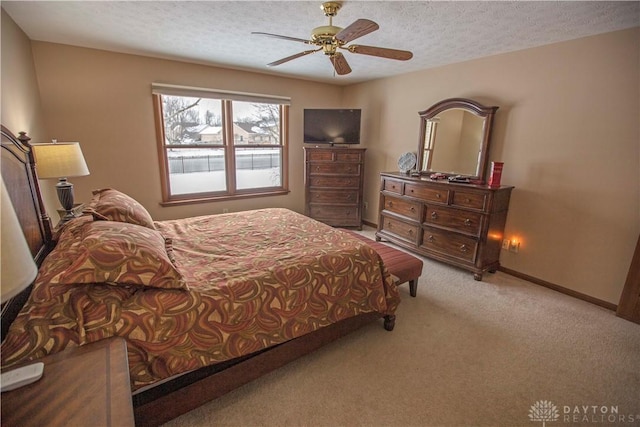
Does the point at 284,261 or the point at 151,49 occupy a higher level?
the point at 151,49

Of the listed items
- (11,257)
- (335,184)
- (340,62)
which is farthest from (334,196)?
(11,257)

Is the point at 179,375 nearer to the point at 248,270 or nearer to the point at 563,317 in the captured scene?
the point at 248,270

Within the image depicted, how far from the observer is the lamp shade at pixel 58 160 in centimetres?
218

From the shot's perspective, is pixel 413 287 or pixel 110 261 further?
pixel 413 287

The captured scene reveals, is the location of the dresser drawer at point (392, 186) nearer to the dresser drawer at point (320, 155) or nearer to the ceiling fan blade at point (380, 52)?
the dresser drawer at point (320, 155)

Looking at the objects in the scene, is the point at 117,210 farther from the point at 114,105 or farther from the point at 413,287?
the point at 413,287

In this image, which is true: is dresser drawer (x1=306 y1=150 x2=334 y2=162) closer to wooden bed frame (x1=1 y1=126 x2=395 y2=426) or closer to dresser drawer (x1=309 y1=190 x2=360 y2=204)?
dresser drawer (x1=309 y1=190 x2=360 y2=204)

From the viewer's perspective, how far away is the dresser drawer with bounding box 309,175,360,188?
4.65 metres

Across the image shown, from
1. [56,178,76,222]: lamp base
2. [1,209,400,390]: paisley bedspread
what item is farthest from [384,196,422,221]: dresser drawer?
[56,178,76,222]: lamp base

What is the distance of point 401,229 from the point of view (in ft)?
12.8

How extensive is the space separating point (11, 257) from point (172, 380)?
1217mm

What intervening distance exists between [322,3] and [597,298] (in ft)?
11.6

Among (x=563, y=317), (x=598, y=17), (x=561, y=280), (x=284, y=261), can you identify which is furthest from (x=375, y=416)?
(x=598, y=17)

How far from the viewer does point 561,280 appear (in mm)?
2949
